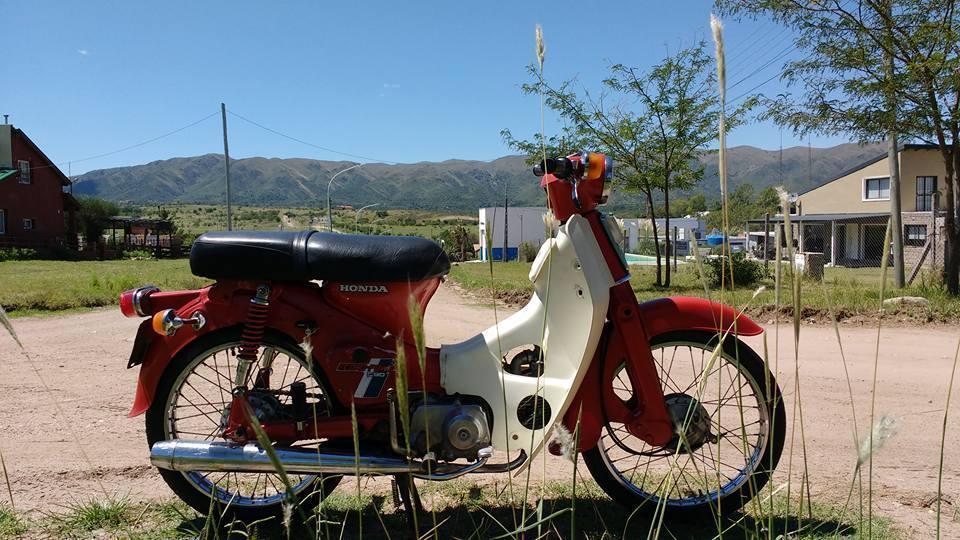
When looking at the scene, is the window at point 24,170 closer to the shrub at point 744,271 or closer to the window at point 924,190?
the shrub at point 744,271

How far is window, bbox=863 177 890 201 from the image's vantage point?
122 ft

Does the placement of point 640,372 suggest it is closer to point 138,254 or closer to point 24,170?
point 24,170

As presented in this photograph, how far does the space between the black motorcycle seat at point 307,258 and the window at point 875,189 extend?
1636 inches

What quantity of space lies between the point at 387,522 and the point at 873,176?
139 ft

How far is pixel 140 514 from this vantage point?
2.89 m

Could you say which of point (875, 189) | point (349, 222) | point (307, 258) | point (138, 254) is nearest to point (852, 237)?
point (875, 189)

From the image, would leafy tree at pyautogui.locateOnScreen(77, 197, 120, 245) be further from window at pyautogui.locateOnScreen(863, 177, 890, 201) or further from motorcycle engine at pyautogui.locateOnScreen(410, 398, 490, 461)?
motorcycle engine at pyautogui.locateOnScreen(410, 398, 490, 461)

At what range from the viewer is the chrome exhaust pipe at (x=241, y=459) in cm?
250

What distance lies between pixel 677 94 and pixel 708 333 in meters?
13.0

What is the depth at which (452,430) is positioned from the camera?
103 inches

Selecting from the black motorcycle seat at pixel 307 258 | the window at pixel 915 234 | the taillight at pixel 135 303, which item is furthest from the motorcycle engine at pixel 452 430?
the window at pixel 915 234

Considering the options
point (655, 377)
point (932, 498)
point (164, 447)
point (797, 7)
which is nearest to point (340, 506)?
point (164, 447)

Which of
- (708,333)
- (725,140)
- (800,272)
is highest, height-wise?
(725,140)

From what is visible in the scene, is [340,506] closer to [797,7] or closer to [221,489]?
[221,489]
